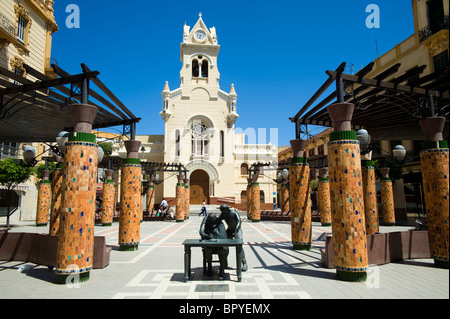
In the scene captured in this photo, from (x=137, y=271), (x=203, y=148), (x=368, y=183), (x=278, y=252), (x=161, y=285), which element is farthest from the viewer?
(x=203, y=148)

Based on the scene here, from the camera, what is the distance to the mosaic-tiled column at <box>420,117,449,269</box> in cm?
655

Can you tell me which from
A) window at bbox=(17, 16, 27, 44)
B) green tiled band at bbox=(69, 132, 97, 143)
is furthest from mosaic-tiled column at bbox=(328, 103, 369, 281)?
window at bbox=(17, 16, 27, 44)

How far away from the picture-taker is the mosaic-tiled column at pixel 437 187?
6.55 m

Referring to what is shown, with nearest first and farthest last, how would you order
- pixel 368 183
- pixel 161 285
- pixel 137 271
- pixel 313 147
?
pixel 161 285 < pixel 137 271 < pixel 368 183 < pixel 313 147

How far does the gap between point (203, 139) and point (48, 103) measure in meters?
24.6

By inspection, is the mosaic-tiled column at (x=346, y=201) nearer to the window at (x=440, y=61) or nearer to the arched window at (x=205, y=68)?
the window at (x=440, y=61)

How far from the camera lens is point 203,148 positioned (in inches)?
1310

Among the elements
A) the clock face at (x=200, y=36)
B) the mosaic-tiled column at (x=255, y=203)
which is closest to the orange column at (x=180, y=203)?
the mosaic-tiled column at (x=255, y=203)

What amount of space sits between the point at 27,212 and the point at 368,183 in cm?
2489

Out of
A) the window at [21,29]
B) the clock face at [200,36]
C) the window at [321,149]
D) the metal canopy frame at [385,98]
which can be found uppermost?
the clock face at [200,36]

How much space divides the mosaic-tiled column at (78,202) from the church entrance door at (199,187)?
2676cm

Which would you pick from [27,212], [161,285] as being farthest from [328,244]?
[27,212]

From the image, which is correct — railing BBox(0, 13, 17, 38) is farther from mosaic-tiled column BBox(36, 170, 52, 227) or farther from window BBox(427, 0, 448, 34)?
window BBox(427, 0, 448, 34)
